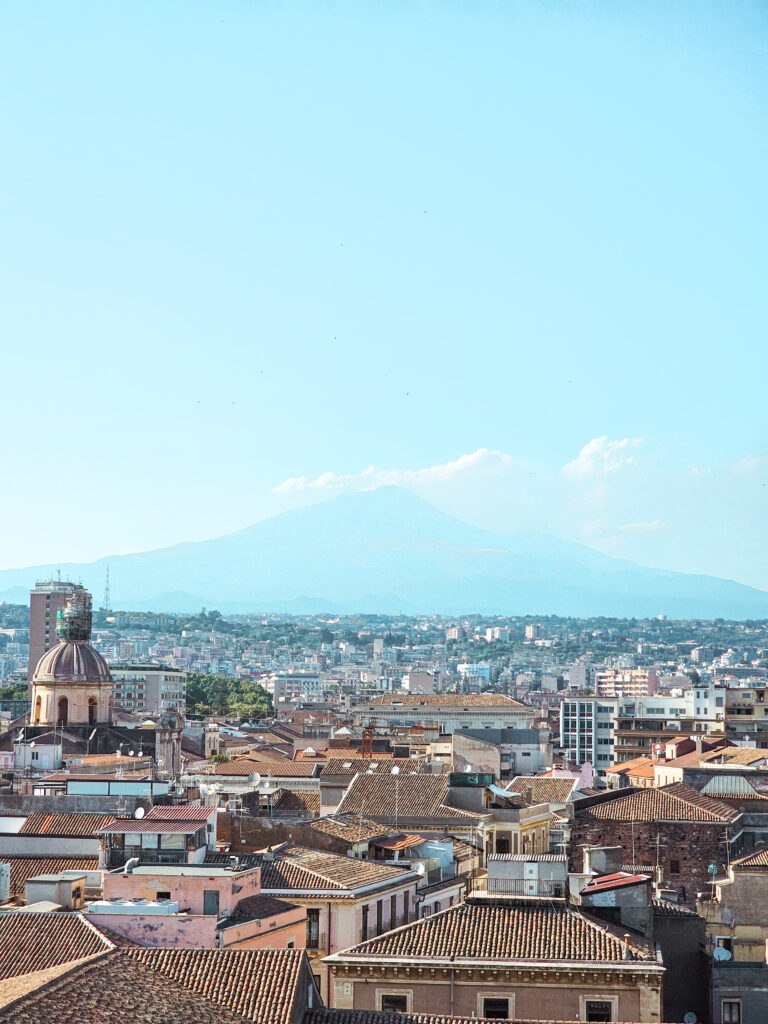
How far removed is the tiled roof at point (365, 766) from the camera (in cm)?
5169

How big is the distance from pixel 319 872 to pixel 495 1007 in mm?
8269

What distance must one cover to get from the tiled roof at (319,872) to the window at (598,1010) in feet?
24.2

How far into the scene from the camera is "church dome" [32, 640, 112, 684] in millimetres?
79938

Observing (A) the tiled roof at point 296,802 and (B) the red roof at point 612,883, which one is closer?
(B) the red roof at point 612,883

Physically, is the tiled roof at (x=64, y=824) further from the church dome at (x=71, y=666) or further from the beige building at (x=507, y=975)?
the church dome at (x=71, y=666)

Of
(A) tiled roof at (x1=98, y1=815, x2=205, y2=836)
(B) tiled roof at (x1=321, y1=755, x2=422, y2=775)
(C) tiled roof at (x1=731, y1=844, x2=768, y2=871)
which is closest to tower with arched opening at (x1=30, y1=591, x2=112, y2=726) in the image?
(B) tiled roof at (x1=321, y1=755, x2=422, y2=775)

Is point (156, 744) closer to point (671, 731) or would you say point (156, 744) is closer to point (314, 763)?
point (314, 763)

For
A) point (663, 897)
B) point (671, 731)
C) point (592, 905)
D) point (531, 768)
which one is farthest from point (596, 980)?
point (671, 731)

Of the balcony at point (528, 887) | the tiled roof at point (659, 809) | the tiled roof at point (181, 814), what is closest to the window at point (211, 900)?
the balcony at point (528, 887)

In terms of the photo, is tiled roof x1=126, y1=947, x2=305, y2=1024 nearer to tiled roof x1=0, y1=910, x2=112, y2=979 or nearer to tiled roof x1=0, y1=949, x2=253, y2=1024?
tiled roof x1=0, y1=949, x2=253, y2=1024

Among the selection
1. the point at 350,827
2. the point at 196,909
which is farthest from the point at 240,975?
the point at 350,827

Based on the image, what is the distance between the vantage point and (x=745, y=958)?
29641mm

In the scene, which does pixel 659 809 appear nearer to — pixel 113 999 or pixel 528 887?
pixel 528 887

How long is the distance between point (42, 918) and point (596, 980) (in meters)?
7.59
